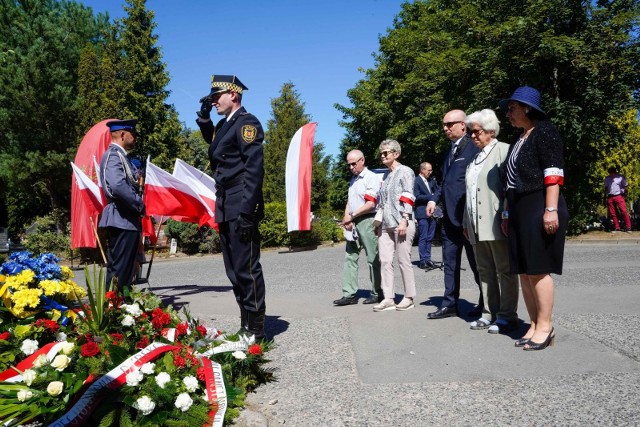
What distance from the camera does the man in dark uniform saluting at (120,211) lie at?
5.90 m

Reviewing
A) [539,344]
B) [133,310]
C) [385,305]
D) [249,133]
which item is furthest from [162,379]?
[385,305]

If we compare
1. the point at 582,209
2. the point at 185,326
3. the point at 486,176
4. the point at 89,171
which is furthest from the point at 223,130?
the point at 582,209

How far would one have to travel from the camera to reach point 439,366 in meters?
4.27

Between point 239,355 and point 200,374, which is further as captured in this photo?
point 239,355

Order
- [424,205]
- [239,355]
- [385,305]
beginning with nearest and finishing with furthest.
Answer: [239,355] < [385,305] < [424,205]

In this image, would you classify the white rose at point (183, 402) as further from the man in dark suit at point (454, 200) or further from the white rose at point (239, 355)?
the man in dark suit at point (454, 200)

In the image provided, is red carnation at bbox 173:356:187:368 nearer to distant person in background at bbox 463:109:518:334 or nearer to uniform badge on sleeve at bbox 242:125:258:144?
uniform badge on sleeve at bbox 242:125:258:144

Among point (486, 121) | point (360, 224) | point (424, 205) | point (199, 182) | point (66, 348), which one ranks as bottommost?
point (66, 348)

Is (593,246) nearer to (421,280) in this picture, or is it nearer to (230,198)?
(421,280)

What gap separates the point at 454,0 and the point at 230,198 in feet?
85.4

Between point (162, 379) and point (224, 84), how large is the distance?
2831 millimetres

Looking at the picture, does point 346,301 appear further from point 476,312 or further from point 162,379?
point 162,379

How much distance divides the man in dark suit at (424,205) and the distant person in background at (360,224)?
12.3ft

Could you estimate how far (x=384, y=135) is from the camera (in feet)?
97.1
